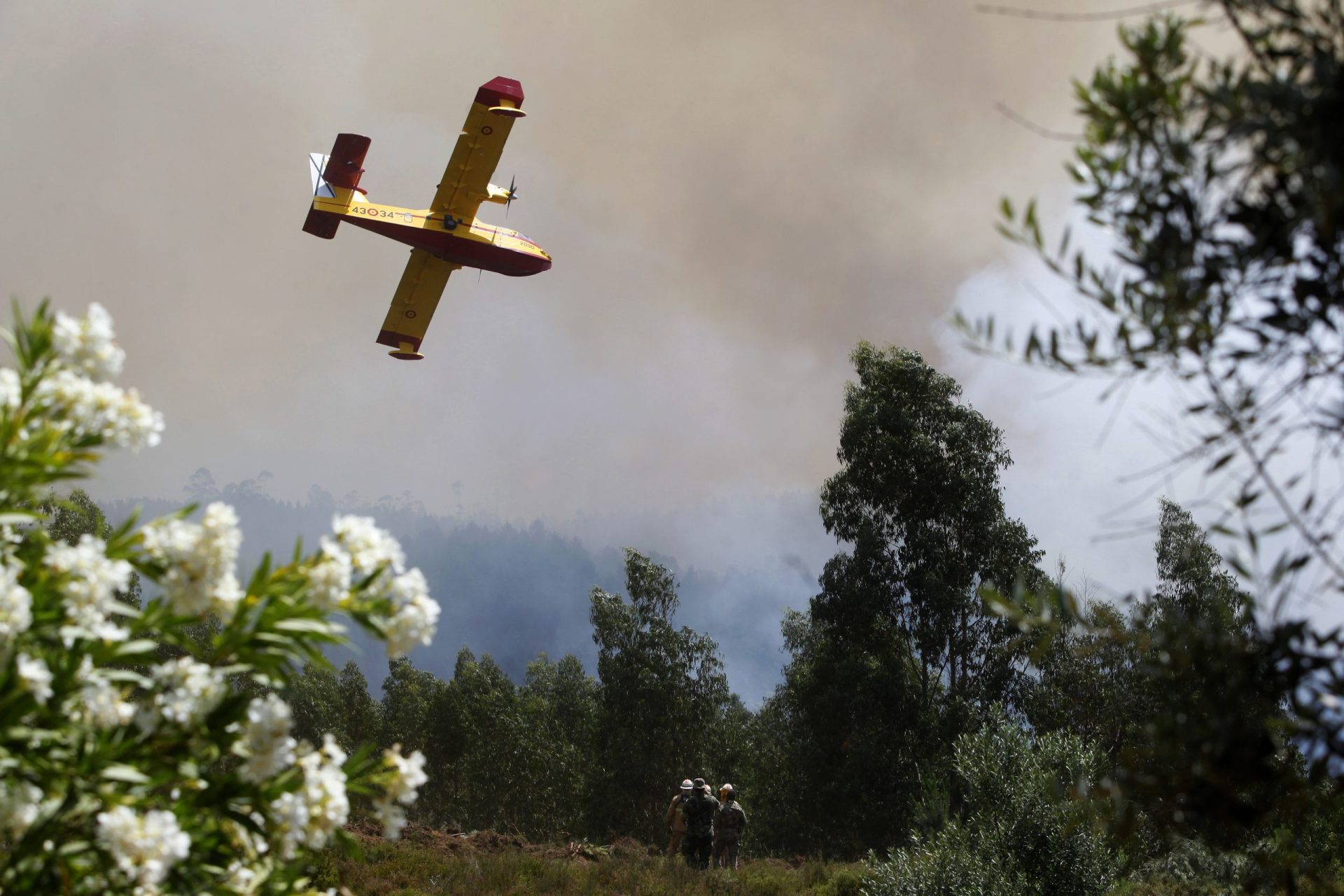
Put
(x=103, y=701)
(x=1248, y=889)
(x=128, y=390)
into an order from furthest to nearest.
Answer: (x=1248, y=889) < (x=128, y=390) < (x=103, y=701)

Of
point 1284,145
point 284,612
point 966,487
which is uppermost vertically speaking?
point 966,487

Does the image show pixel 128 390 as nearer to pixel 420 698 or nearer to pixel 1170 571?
pixel 1170 571

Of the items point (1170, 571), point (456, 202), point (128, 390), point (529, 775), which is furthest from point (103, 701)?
point (529, 775)

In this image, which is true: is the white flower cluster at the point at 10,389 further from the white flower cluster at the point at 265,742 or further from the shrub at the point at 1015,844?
the shrub at the point at 1015,844

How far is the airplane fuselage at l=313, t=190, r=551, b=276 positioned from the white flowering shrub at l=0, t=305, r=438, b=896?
77.9 ft

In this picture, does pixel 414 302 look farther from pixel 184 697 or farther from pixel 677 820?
pixel 184 697

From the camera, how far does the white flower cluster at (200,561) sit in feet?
10.8

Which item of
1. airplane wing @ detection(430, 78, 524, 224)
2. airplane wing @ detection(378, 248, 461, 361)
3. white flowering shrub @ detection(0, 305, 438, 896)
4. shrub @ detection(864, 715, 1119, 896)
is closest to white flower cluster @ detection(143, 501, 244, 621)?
white flowering shrub @ detection(0, 305, 438, 896)

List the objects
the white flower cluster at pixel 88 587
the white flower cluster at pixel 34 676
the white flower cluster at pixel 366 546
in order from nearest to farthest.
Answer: the white flower cluster at pixel 34 676
the white flower cluster at pixel 88 587
the white flower cluster at pixel 366 546

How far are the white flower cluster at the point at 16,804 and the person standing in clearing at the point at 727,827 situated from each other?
17120 mm

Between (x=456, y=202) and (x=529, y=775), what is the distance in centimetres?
2920

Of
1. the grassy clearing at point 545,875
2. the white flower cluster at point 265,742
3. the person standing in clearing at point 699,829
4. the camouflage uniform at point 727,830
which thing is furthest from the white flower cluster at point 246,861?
the camouflage uniform at point 727,830

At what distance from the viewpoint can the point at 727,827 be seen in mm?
19266

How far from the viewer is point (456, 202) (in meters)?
26.6
